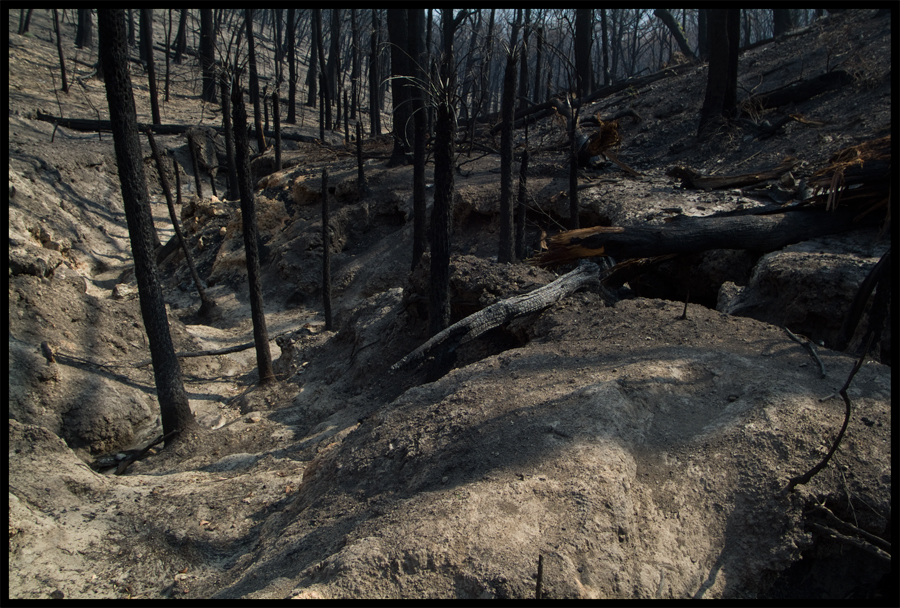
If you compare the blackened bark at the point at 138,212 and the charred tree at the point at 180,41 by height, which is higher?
the charred tree at the point at 180,41

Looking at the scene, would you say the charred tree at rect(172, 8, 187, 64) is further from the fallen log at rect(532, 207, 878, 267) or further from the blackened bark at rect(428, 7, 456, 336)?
the fallen log at rect(532, 207, 878, 267)

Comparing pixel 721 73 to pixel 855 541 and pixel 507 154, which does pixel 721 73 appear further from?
pixel 855 541

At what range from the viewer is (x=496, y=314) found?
661 centimetres

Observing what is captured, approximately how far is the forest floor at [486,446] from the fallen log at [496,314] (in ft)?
0.62

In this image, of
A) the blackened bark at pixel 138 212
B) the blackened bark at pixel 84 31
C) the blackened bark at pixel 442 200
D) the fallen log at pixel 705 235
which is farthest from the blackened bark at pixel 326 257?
the blackened bark at pixel 84 31

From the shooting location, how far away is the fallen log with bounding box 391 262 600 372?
20.6 ft

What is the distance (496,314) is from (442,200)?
149 centimetres

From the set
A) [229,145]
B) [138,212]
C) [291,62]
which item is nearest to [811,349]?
[138,212]

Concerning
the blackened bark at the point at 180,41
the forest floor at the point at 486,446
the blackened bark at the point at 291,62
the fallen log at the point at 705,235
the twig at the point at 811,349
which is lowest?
the forest floor at the point at 486,446

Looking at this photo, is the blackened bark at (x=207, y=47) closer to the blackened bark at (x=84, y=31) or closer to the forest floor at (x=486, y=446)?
the blackened bark at (x=84, y=31)

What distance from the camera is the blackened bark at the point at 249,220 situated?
8.23 metres

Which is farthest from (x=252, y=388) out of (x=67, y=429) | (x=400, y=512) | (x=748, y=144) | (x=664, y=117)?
(x=664, y=117)

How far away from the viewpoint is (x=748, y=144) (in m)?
11.9

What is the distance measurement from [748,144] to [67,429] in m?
13.3
